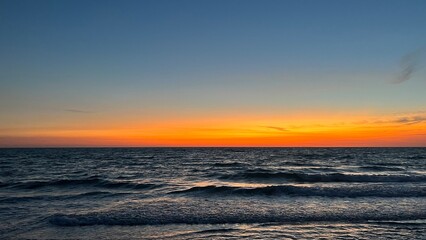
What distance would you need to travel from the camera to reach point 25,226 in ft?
40.9

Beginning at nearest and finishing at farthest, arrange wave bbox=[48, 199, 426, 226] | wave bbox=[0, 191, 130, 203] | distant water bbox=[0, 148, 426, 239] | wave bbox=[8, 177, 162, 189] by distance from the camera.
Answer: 1. distant water bbox=[0, 148, 426, 239]
2. wave bbox=[48, 199, 426, 226]
3. wave bbox=[0, 191, 130, 203]
4. wave bbox=[8, 177, 162, 189]

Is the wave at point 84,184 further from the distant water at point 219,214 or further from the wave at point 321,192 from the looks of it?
the wave at point 321,192

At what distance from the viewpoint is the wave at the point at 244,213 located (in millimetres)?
13164

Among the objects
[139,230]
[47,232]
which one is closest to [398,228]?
[139,230]

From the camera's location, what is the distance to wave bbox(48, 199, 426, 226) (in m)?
13.2

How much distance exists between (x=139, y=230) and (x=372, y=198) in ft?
41.3

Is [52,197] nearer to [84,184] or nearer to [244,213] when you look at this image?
[84,184]

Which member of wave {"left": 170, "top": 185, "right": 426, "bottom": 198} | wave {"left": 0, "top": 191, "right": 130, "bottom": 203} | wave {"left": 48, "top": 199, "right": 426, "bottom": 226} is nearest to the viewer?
wave {"left": 48, "top": 199, "right": 426, "bottom": 226}

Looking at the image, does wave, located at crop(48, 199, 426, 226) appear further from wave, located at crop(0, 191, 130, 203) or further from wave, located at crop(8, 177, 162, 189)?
wave, located at crop(8, 177, 162, 189)

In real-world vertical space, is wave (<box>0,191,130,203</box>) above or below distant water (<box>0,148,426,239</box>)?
below

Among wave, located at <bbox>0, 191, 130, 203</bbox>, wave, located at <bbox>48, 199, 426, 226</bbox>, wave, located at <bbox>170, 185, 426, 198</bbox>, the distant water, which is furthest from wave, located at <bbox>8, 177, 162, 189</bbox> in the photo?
wave, located at <bbox>48, 199, 426, 226</bbox>

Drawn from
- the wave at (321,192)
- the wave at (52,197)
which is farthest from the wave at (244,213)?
the wave at (52,197)

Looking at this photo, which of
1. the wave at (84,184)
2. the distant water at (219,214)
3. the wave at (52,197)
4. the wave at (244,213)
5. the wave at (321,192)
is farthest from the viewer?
the wave at (84,184)

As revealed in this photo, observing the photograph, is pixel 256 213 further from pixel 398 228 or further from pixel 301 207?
pixel 398 228
